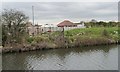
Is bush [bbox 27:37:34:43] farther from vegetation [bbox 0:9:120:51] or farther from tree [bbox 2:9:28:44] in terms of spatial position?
tree [bbox 2:9:28:44]

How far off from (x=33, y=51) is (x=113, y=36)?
21.1 m

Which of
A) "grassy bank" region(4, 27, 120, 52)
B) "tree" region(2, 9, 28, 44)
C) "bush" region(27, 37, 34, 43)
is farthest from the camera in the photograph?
"bush" region(27, 37, 34, 43)

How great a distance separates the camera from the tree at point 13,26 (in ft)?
120

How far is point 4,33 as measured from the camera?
37125 mm

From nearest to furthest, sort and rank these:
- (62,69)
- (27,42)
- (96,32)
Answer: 1. (62,69)
2. (27,42)
3. (96,32)

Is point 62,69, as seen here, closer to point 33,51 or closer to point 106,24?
point 33,51

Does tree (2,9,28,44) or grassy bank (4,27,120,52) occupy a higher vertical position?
tree (2,9,28,44)

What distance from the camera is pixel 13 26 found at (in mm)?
37375

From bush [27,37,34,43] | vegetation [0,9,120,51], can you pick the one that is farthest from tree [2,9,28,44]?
bush [27,37,34,43]

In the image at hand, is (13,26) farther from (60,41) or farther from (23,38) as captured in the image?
(60,41)

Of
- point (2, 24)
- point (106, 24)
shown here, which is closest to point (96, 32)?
point (106, 24)

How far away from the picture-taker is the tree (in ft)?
120

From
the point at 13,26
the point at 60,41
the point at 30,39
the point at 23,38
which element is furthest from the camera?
the point at 60,41

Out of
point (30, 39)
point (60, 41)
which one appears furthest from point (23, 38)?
point (60, 41)
